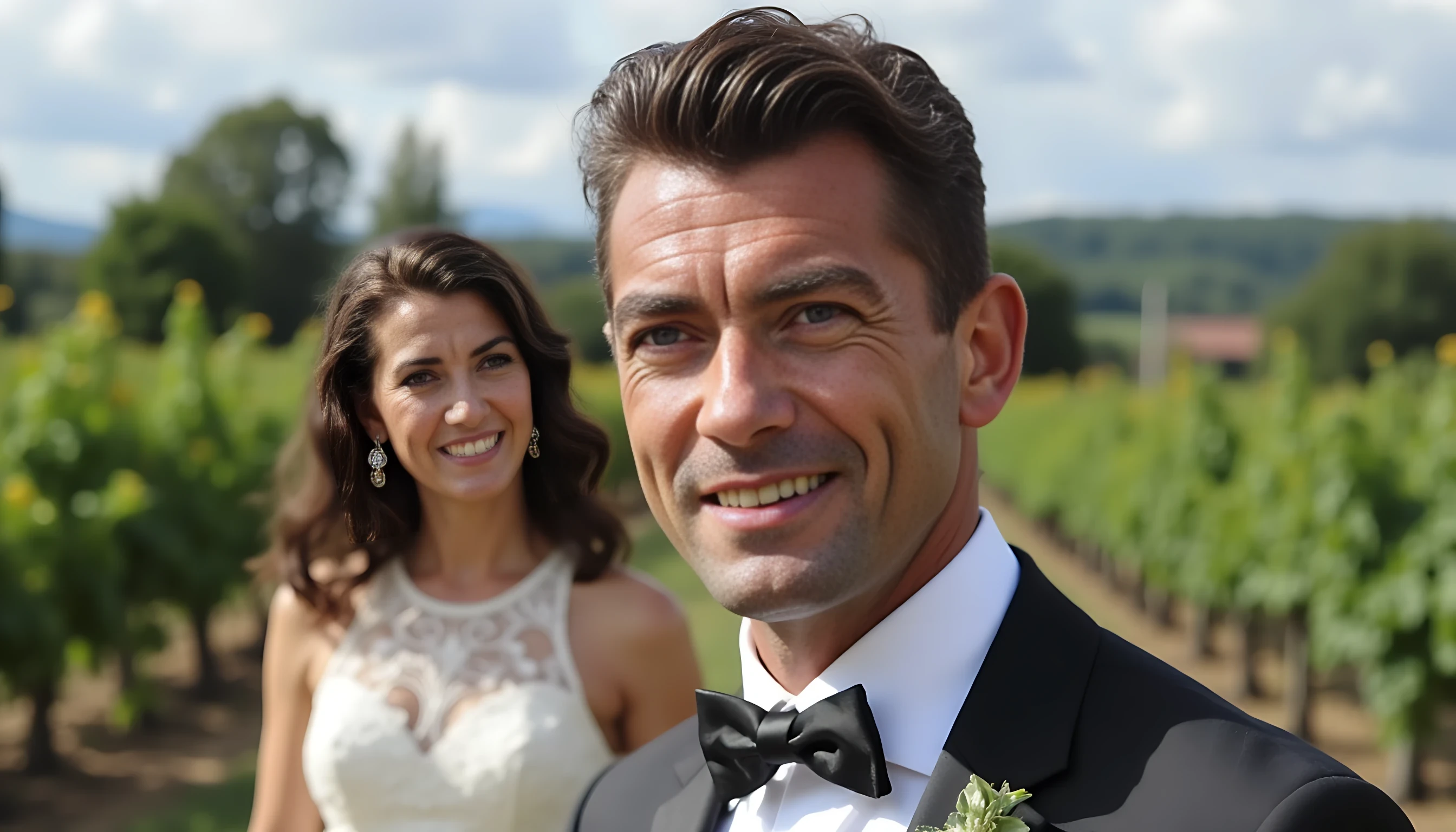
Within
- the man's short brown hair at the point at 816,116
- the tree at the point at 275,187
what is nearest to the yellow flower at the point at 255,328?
the man's short brown hair at the point at 816,116

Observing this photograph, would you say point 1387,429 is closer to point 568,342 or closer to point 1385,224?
point 568,342

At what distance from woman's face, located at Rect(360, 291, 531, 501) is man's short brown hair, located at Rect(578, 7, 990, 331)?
4.60ft

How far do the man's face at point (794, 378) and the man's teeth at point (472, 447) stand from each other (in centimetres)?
161

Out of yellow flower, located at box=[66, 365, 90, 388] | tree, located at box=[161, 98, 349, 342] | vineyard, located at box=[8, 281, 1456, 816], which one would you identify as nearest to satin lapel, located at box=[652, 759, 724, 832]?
vineyard, located at box=[8, 281, 1456, 816]

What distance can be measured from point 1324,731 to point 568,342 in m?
9.76

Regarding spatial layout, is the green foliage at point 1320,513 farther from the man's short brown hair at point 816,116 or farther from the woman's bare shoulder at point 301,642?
the man's short brown hair at point 816,116

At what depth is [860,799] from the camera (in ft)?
6.18

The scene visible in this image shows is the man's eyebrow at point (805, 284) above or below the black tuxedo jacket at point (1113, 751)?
above

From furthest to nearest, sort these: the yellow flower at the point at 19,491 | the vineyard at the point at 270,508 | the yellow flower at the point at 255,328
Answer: the yellow flower at the point at 255,328 < the vineyard at the point at 270,508 < the yellow flower at the point at 19,491

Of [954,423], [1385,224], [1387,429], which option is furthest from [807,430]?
[1385,224]

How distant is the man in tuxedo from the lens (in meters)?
1.70

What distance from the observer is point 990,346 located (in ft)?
6.30

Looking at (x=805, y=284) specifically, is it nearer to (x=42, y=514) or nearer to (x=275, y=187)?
(x=42, y=514)

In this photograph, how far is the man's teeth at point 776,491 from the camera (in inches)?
67.5
